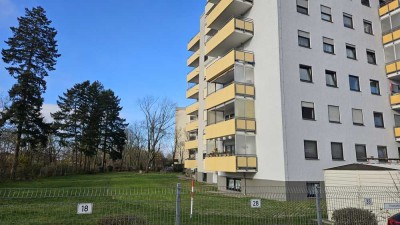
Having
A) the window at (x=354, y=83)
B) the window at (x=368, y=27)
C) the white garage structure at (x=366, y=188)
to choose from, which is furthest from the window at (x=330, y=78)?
the white garage structure at (x=366, y=188)

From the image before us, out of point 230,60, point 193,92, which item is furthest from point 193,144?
point 230,60

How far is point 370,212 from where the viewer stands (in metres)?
10.3

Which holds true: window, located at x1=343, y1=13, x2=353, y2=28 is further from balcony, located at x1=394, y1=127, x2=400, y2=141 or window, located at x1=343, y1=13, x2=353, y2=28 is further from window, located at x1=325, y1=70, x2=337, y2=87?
balcony, located at x1=394, y1=127, x2=400, y2=141

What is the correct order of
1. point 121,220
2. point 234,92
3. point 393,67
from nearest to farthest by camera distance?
point 121,220 → point 234,92 → point 393,67

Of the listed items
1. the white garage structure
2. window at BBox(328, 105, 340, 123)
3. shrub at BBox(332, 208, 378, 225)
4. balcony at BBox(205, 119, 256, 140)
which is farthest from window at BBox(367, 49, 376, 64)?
shrub at BBox(332, 208, 378, 225)

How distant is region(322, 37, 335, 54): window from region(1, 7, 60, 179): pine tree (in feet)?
112

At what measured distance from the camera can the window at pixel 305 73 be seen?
23.6m

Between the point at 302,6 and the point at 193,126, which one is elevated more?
the point at 302,6

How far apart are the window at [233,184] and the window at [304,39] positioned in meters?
11.8

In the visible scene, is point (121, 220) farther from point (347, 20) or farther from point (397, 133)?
point (397, 133)

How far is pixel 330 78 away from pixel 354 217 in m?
16.8

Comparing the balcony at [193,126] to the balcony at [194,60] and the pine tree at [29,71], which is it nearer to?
the balcony at [194,60]

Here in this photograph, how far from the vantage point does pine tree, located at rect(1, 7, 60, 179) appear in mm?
38938

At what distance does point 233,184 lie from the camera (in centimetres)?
2700
